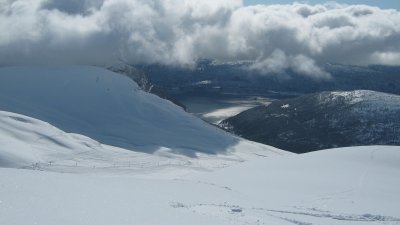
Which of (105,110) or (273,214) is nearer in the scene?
(273,214)

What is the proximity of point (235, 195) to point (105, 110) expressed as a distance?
89.5 m

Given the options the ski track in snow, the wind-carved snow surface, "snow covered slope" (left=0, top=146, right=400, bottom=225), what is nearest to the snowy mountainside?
the wind-carved snow surface

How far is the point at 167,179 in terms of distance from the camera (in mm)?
50000

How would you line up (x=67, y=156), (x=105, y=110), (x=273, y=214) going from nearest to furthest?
(x=273, y=214), (x=67, y=156), (x=105, y=110)

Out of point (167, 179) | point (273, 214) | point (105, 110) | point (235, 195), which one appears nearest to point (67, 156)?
point (167, 179)

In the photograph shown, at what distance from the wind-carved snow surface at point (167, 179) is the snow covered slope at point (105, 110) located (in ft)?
1.84

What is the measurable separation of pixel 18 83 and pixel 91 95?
16.3m

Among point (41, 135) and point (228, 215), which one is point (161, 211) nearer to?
point (228, 215)

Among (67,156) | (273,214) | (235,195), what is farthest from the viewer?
(67,156)

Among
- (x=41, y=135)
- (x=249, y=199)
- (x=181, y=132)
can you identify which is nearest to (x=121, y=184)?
(x=249, y=199)

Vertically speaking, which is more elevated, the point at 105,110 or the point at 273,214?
the point at 105,110

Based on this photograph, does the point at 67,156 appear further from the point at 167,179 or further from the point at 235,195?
the point at 235,195

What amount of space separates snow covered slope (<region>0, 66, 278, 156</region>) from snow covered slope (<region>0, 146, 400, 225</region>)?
4894 centimetres

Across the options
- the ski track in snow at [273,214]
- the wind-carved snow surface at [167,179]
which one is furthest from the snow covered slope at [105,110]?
the ski track in snow at [273,214]
